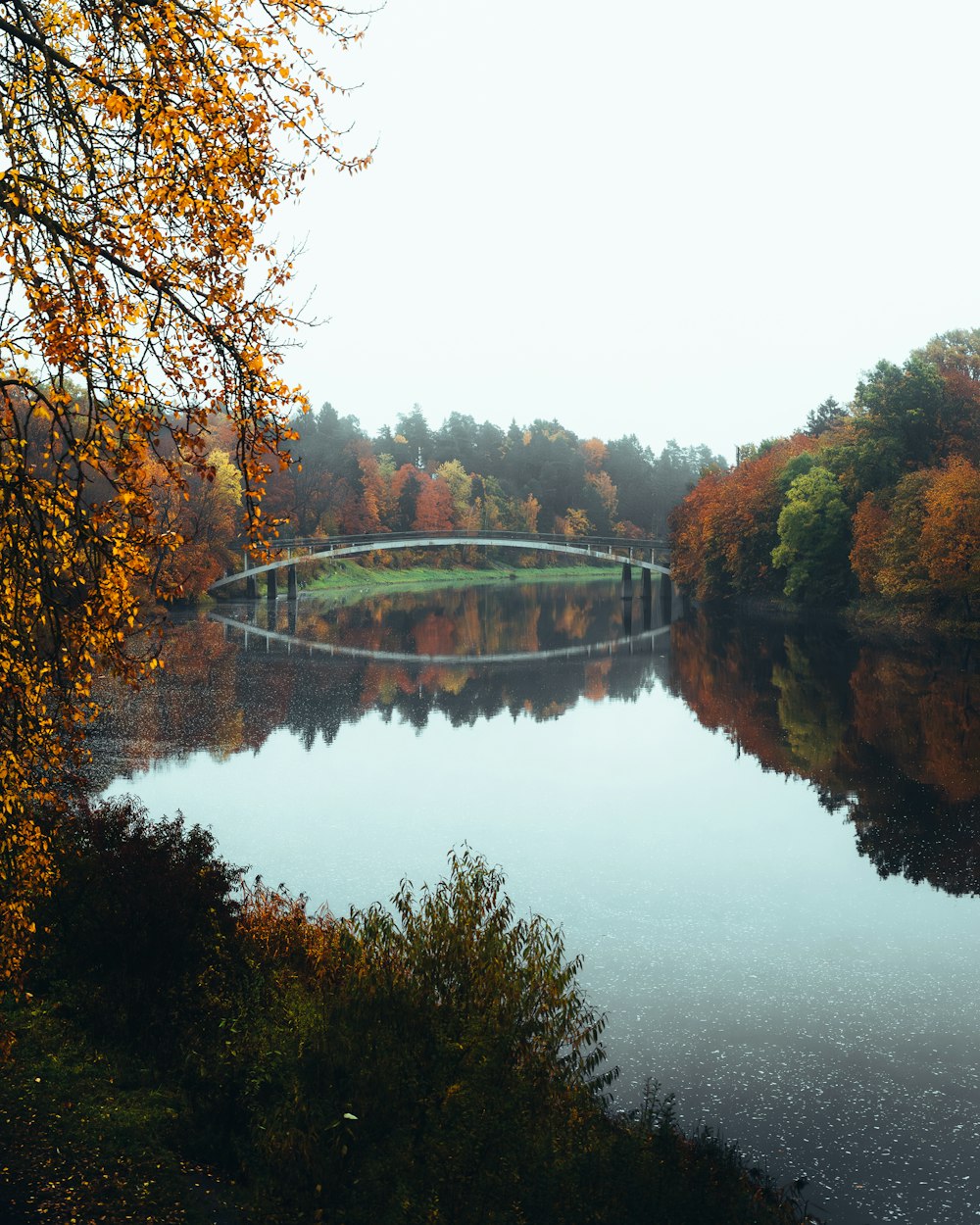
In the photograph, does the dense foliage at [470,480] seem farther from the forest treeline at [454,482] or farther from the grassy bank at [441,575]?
the grassy bank at [441,575]

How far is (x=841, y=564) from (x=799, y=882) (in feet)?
150

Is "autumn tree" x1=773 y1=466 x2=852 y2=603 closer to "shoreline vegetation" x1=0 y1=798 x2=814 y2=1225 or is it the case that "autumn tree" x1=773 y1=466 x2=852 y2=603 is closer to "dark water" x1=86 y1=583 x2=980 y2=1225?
"dark water" x1=86 y1=583 x2=980 y2=1225

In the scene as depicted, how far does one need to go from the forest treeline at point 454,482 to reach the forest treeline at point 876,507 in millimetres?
22756

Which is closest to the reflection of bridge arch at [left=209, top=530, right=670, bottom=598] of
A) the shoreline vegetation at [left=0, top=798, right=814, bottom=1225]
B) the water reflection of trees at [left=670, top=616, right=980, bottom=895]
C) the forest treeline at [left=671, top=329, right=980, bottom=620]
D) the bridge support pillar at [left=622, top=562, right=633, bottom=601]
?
the bridge support pillar at [left=622, top=562, right=633, bottom=601]

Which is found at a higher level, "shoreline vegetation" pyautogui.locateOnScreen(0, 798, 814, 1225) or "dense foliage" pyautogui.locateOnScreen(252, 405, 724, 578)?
"dense foliage" pyautogui.locateOnScreen(252, 405, 724, 578)

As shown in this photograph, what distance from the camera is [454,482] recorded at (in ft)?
439

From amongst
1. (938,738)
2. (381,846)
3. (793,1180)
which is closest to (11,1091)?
(793,1180)

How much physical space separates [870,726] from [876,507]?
27148 millimetres

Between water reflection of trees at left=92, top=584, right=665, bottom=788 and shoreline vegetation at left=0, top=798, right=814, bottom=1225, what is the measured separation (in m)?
13.1

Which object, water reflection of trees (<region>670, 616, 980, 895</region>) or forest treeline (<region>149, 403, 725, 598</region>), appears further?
forest treeline (<region>149, 403, 725, 598</region>)

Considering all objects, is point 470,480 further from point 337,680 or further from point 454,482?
point 337,680

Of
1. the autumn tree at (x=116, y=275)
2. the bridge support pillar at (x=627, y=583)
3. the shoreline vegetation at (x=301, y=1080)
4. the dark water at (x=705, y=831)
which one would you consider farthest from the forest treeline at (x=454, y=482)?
the autumn tree at (x=116, y=275)

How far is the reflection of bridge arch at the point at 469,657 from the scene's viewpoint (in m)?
51.0

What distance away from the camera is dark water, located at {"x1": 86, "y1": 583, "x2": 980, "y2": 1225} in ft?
40.8
